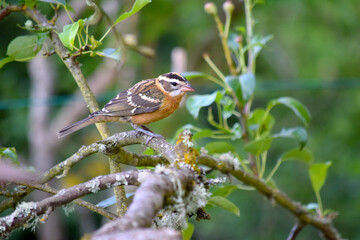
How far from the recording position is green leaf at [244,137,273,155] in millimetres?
2226

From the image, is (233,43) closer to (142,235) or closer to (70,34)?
(70,34)

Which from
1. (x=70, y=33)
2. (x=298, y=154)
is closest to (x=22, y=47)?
(x=70, y=33)

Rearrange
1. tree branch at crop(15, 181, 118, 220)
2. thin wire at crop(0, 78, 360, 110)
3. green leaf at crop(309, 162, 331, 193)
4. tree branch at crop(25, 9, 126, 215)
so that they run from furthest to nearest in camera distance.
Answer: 1. thin wire at crop(0, 78, 360, 110)
2. green leaf at crop(309, 162, 331, 193)
3. tree branch at crop(25, 9, 126, 215)
4. tree branch at crop(15, 181, 118, 220)

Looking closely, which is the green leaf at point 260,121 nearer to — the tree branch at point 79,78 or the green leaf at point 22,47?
the tree branch at point 79,78

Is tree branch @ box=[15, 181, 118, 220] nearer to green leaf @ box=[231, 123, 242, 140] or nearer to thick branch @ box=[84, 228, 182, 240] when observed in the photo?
thick branch @ box=[84, 228, 182, 240]

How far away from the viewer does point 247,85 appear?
235 cm

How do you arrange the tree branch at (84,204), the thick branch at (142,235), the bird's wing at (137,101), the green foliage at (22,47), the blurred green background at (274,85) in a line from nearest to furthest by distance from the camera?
the thick branch at (142,235)
the tree branch at (84,204)
the green foliage at (22,47)
the bird's wing at (137,101)
the blurred green background at (274,85)

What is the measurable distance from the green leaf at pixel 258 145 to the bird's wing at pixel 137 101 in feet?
2.12

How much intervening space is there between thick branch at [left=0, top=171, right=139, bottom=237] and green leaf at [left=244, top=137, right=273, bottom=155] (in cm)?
108

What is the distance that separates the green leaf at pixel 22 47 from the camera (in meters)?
1.88

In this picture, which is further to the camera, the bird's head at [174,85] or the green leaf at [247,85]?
the bird's head at [174,85]

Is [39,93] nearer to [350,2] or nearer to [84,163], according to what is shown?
[84,163]

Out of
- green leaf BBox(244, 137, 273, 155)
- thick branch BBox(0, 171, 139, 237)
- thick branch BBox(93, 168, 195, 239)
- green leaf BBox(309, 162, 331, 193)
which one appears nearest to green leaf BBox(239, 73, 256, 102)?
green leaf BBox(244, 137, 273, 155)

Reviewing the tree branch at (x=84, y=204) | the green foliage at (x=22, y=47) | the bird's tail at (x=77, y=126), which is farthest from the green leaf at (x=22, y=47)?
the tree branch at (x=84, y=204)
